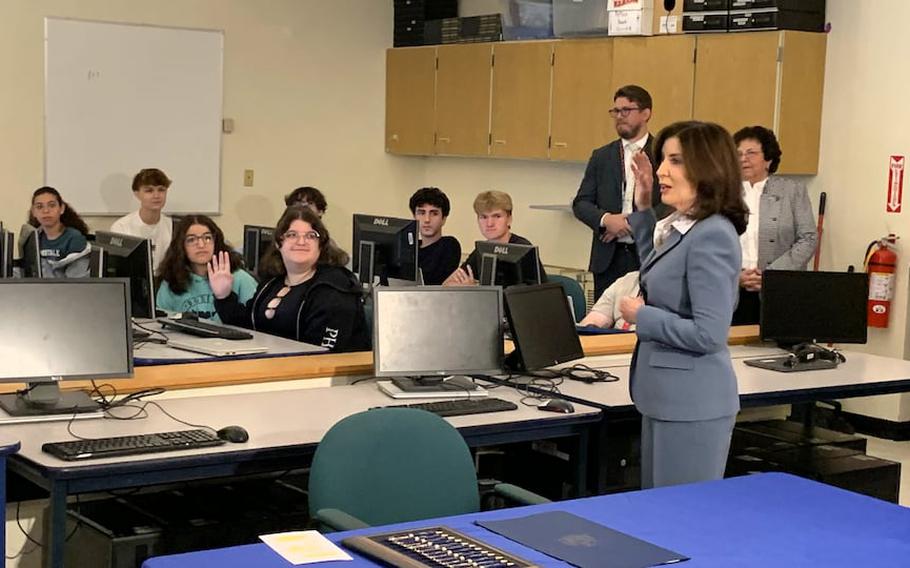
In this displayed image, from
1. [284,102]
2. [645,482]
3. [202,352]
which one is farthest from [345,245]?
[645,482]

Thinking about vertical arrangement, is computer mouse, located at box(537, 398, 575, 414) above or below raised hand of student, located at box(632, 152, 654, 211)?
below

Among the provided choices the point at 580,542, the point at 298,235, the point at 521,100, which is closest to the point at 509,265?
the point at 298,235

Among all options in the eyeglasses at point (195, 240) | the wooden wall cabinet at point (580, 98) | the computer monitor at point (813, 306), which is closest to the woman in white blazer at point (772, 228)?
the computer monitor at point (813, 306)

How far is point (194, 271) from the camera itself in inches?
228

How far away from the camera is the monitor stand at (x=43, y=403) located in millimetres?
3646

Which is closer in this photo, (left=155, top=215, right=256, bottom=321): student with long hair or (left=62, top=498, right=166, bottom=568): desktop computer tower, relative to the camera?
(left=62, top=498, right=166, bottom=568): desktop computer tower

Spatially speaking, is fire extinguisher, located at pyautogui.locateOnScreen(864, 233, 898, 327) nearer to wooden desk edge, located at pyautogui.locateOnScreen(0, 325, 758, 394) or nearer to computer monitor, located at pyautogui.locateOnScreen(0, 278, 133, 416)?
wooden desk edge, located at pyautogui.locateOnScreen(0, 325, 758, 394)

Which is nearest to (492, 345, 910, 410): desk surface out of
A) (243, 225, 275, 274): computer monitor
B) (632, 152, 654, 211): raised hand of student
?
(632, 152, 654, 211): raised hand of student

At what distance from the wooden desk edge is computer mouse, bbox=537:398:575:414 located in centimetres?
72

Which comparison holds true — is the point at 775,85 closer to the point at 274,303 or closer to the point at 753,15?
the point at 753,15

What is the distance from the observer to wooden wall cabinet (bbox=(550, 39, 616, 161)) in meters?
7.88

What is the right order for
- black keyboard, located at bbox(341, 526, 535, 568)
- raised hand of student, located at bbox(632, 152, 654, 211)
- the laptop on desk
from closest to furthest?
black keyboard, located at bbox(341, 526, 535, 568) < raised hand of student, located at bbox(632, 152, 654, 211) < the laptop on desk

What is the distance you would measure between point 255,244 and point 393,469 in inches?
156

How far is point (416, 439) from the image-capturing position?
321cm
